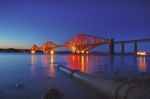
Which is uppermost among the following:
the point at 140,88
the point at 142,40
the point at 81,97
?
the point at 142,40

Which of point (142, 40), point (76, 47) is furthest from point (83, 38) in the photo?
point (142, 40)

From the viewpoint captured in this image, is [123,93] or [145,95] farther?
[123,93]

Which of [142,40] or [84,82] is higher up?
[142,40]

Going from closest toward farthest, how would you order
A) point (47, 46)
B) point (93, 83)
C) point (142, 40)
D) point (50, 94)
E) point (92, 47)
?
point (50, 94) < point (93, 83) < point (142, 40) < point (92, 47) < point (47, 46)

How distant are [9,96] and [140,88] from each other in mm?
5875

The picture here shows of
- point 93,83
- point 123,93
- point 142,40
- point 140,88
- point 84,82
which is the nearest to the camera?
point 140,88

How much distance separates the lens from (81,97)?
426 inches

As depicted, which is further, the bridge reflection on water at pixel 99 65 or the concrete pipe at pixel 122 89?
the bridge reflection on water at pixel 99 65

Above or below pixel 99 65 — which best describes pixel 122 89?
above

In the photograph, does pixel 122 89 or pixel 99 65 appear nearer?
pixel 122 89

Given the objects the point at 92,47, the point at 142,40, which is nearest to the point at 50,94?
the point at 142,40

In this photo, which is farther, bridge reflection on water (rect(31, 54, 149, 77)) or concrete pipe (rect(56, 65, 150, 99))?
bridge reflection on water (rect(31, 54, 149, 77))

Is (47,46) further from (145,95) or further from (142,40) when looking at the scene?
(145,95)

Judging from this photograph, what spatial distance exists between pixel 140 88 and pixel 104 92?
2645mm
